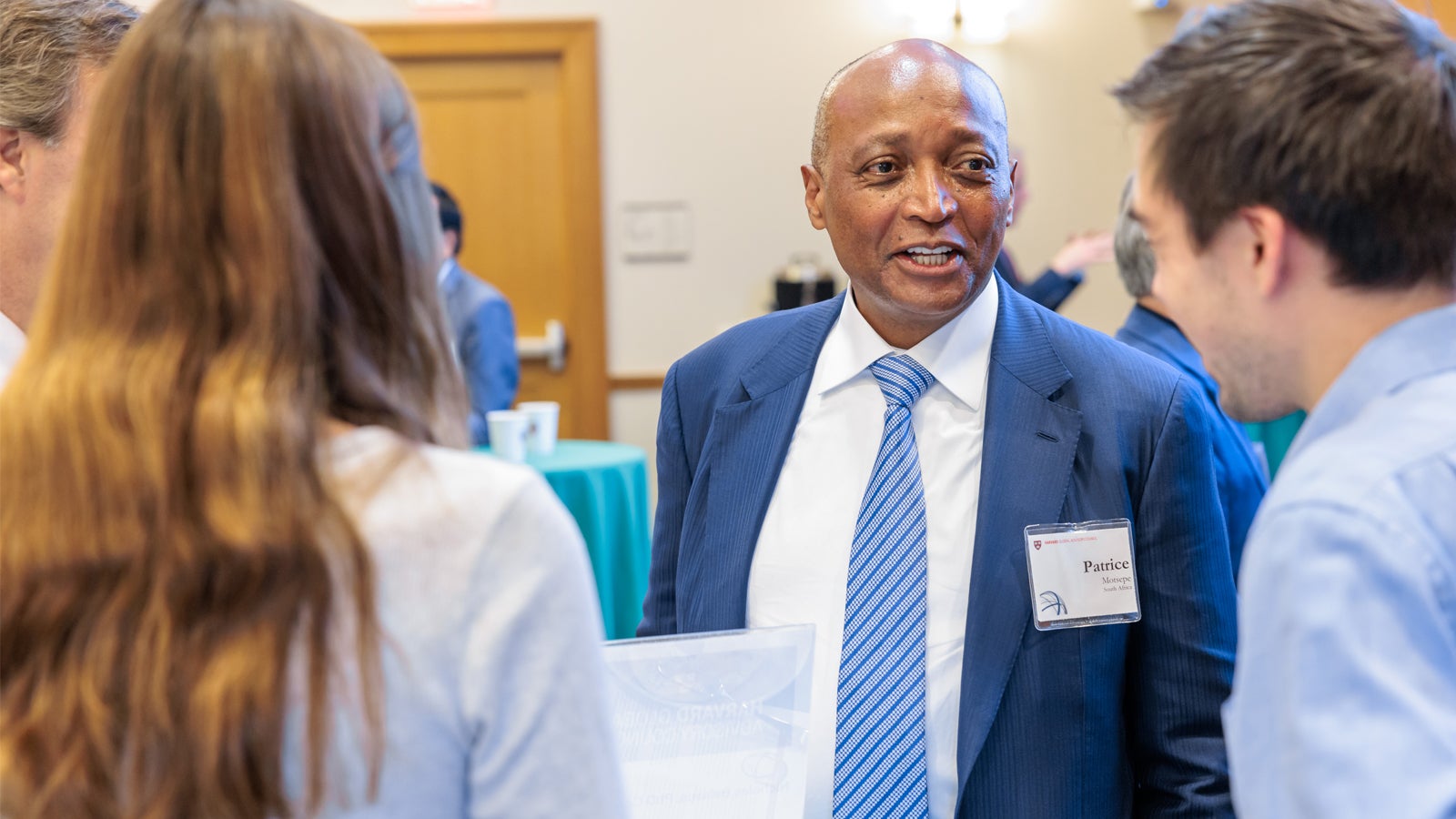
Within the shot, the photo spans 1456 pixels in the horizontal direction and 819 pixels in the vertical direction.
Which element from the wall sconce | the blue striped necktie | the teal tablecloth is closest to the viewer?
the blue striped necktie

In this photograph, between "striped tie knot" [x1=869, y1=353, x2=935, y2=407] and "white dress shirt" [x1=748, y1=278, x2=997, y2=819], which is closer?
"white dress shirt" [x1=748, y1=278, x2=997, y2=819]

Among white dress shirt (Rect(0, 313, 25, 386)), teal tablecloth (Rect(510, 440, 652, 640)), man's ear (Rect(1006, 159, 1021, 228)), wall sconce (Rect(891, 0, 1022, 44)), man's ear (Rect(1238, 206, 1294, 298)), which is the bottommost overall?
teal tablecloth (Rect(510, 440, 652, 640))

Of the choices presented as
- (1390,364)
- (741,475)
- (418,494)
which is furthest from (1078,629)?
(418,494)

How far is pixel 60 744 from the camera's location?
2.45 ft

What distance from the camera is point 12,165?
1.44 meters

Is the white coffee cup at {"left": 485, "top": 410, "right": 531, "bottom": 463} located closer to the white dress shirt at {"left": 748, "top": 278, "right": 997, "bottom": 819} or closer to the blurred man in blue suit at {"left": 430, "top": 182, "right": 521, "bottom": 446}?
the blurred man in blue suit at {"left": 430, "top": 182, "right": 521, "bottom": 446}

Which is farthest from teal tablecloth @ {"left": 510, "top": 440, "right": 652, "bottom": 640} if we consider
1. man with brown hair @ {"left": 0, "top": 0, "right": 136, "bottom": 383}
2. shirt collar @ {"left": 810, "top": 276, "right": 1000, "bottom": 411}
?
man with brown hair @ {"left": 0, "top": 0, "right": 136, "bottom": 383}

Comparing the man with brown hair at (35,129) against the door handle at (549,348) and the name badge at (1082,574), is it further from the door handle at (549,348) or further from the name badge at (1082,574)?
the door handle at (549,348)

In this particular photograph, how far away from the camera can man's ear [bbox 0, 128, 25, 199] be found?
1.43 meters

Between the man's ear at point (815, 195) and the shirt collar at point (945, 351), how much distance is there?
0.16 metres

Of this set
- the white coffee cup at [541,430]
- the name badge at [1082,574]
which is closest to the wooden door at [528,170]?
the white coffee cup at [541,430]

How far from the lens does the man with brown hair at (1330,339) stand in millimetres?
796

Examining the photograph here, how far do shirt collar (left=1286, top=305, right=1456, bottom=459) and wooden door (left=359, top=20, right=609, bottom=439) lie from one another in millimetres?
5019

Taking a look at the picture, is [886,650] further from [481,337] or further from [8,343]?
[481,337]
